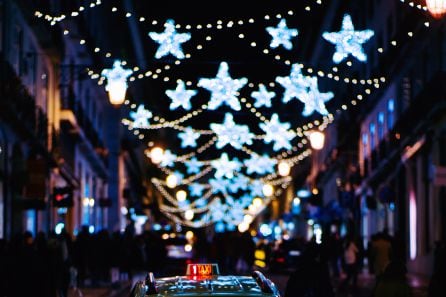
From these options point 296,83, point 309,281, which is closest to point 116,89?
point 296,83

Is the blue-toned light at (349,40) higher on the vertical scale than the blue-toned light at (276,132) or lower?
higher

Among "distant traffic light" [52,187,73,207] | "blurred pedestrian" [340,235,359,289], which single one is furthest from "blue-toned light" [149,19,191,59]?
"distant traffic light" [52,187,73,207]

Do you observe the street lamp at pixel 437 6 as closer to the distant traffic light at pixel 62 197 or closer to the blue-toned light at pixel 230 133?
the blue-toned light at pixel 230 133

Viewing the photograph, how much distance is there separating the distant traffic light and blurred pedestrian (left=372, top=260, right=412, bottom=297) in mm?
21584

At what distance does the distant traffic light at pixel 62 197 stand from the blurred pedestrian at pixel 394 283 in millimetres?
21584

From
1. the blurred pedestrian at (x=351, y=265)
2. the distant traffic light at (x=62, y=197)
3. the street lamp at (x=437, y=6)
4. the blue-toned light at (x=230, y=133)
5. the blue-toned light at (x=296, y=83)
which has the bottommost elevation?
the blurred pedestrian at (x=351, y=265)

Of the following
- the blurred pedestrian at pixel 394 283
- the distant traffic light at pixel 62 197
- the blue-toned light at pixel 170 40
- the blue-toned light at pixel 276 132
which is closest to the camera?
the blurred pedestrian at pixel 394 283

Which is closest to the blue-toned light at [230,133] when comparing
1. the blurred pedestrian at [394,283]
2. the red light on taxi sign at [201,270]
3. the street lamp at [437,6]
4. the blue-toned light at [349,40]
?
the blue-toned light at [349,40]

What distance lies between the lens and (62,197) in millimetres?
33812

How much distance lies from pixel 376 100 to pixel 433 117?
50.4 feet

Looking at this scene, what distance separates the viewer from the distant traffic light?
33406 mm

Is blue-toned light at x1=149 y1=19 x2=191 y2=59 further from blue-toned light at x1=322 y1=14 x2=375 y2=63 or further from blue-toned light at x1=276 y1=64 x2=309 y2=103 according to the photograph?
blue-toned light at x1=276 y1=64 x2=309 y2=103

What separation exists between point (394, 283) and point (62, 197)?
73.1 feet

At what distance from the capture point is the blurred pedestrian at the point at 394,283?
12531 millimetres
